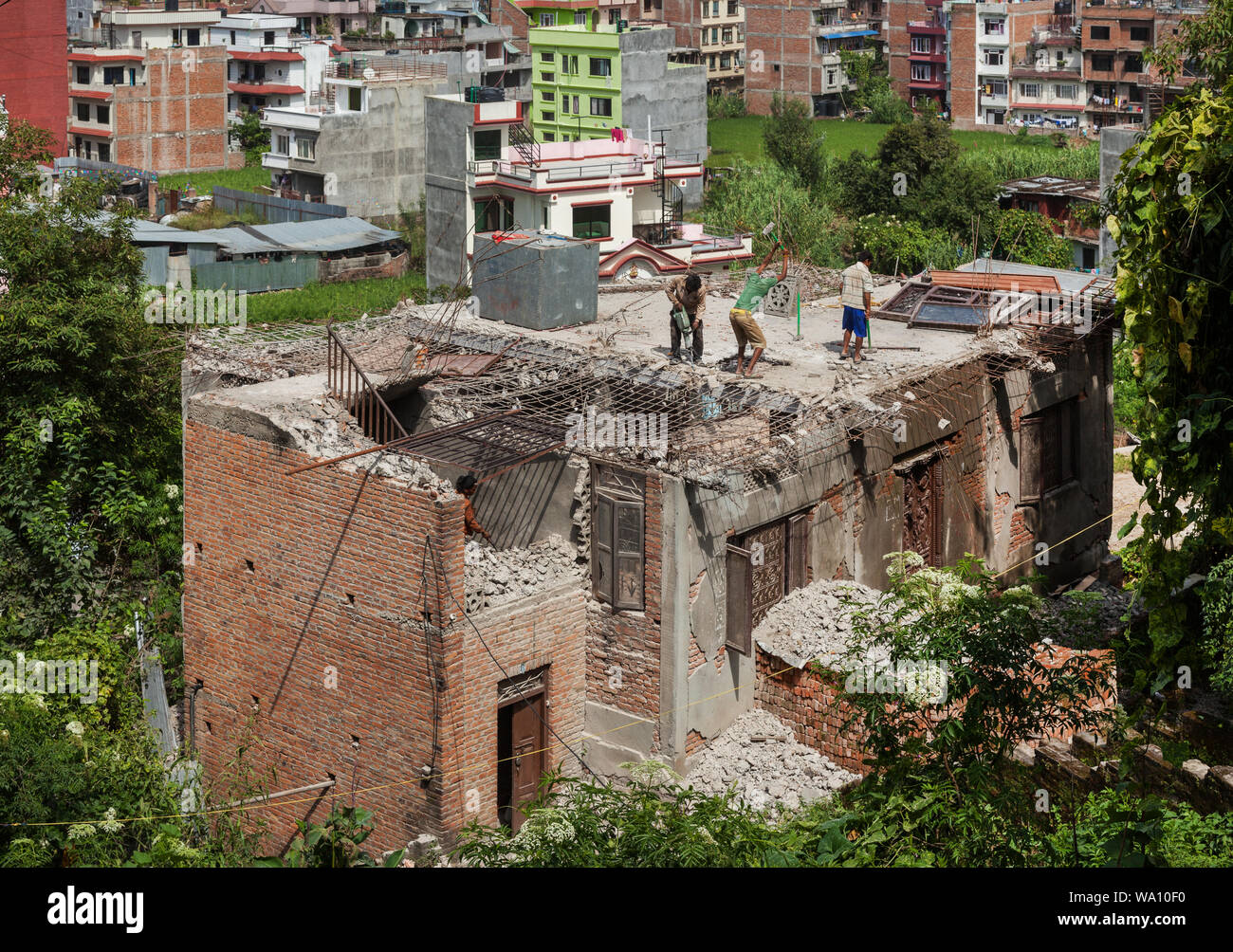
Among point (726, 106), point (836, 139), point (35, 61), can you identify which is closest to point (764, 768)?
point (35, 61)

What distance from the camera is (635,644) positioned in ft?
63.8

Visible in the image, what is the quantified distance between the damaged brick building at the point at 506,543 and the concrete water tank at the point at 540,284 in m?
1.61

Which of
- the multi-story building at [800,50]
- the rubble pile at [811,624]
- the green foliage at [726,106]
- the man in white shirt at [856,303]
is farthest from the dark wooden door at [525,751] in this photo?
the multi-story building at [800,50]

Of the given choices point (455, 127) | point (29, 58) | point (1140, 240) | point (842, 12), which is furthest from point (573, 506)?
point (842, 12)

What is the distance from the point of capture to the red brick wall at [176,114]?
3511 inches

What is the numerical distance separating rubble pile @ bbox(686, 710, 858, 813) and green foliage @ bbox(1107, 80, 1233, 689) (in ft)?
14.3

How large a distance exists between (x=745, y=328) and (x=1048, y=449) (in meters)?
6.26

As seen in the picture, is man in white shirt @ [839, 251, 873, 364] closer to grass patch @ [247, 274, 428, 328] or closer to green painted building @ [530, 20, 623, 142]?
grass patch @ [247, 274, 428, 328]

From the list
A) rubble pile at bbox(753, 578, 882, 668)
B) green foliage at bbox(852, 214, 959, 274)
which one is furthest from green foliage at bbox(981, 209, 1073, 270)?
rubble pile at bbox(753, 578, 882, 668)

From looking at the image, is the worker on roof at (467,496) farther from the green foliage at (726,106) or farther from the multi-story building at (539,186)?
the green foliage at (726,106)

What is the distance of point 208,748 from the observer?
21375mm

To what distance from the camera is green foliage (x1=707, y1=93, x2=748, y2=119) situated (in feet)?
376

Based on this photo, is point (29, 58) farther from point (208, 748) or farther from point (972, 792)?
point (972, 792)

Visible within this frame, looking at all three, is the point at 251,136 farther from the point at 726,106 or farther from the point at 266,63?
the point at 726,106
